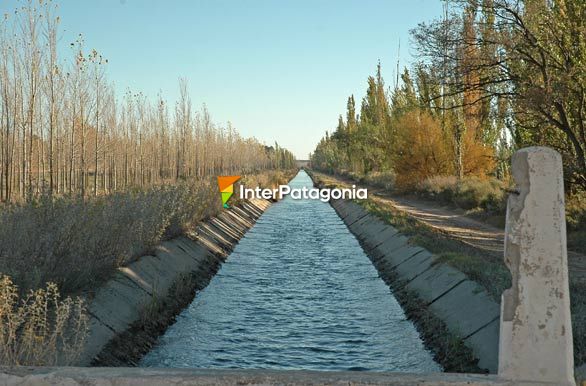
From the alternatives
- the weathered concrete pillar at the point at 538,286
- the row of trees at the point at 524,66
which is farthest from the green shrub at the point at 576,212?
the weathered concrete pillar at the point at 538,286

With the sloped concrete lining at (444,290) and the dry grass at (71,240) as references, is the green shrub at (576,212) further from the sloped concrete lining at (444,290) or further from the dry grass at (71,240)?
the dry grass at (71,240)

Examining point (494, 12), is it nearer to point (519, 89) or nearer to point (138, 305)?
point (519, 89)

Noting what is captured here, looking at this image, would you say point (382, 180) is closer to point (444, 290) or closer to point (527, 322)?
point (444, 290)

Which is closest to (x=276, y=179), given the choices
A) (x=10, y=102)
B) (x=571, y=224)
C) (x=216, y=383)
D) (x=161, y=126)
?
(x=161, y=126)

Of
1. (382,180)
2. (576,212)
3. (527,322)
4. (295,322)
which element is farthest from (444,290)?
(382,180)

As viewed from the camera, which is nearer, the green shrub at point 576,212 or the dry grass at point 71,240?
the dry grass at point 71,240

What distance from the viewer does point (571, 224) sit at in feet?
57.8

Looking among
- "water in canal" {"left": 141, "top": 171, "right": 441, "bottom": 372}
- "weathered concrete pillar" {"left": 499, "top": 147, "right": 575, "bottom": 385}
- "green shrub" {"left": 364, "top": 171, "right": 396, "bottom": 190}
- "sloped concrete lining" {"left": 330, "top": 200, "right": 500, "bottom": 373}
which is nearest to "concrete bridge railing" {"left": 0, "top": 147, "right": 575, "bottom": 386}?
"weathered concrete pillar" {"left": 499, "top": 147, "right": 575, "bottom": 385}

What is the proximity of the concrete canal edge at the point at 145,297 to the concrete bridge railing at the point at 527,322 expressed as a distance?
2435 millimetres

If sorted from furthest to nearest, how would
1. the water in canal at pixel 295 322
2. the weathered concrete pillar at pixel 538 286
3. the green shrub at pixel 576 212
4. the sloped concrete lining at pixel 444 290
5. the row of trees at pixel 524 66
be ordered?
the green shrub at pixel 576 212
the row of trees at pixel 524 66
the water in canal at pixel 295 322
the sloped concrete lining at pixel 444 290
the weathered concrete pillar at pixel 538 286

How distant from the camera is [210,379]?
432 centimetres

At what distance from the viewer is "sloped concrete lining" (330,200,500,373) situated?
8.12 metres

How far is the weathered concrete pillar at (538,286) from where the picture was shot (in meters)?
4.25

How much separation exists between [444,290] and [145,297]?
5.17 m
